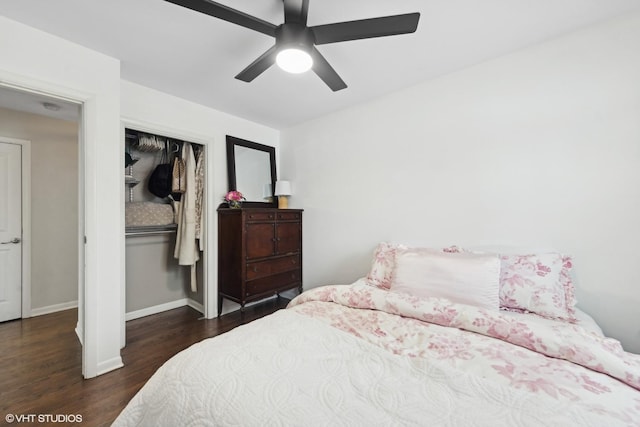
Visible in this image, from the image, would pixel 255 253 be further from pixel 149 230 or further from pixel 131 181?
pixel 131 181

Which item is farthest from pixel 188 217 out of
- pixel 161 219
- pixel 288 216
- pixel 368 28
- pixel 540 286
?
pixel 540 286

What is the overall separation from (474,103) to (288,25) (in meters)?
1.63

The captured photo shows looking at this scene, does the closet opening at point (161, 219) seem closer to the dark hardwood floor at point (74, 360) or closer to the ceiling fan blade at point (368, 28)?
the dark hardwood floor at point (74, 360)

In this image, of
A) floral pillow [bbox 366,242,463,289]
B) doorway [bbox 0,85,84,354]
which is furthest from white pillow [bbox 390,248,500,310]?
doorway [bbox 0,85,84,354]

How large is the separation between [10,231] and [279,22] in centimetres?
363

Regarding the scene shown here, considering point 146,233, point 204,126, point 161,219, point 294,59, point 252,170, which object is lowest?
point 146,233

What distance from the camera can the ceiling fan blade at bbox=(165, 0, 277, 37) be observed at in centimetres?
112

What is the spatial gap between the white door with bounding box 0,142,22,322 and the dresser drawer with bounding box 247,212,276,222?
2.60 metres

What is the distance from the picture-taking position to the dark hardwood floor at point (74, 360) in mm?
1553

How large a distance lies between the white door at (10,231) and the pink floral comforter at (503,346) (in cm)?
345

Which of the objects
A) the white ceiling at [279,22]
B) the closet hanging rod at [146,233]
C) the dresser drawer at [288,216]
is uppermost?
the white ceiling at [279,22]

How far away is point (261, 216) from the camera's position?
2.79 metres

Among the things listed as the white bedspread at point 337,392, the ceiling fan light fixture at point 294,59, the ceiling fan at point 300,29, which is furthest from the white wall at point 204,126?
the white bedspread at point 337,392

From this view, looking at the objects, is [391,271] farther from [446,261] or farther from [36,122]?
[36,122]
